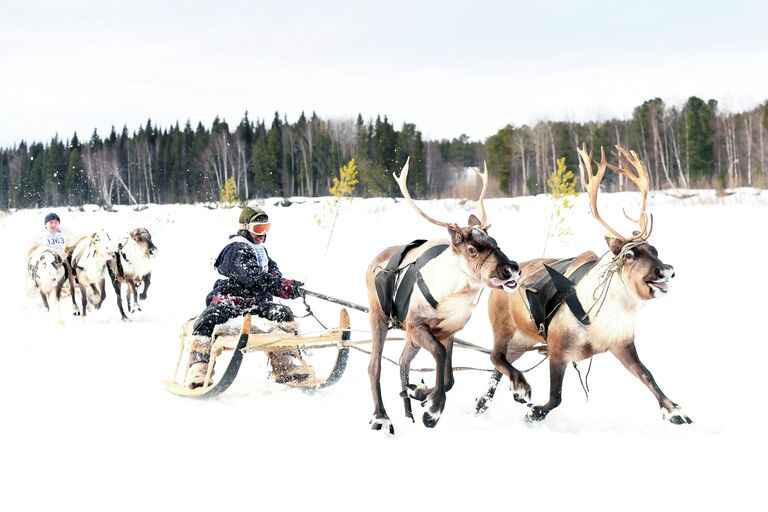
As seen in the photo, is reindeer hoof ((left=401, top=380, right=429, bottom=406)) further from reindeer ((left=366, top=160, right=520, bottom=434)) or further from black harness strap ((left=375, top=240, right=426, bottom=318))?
black harness strap ((left=375, top=240, right=426, bottom=318))

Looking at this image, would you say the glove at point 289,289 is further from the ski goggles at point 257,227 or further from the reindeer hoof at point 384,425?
the reindeer hoof at point 384,425

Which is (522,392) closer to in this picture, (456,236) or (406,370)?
(406,370)

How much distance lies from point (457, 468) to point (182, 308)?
9.13 m

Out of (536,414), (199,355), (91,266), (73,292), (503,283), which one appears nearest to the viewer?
(503,283)

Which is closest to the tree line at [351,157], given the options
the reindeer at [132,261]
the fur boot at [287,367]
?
the reindeer at [132,261]

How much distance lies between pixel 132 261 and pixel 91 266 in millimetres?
571

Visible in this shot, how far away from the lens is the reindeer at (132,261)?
1070 cm

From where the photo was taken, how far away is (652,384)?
4.25 m

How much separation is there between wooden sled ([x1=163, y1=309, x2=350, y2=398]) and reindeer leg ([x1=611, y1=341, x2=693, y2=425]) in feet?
6.19

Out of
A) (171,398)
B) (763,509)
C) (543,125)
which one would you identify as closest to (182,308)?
(171,398)

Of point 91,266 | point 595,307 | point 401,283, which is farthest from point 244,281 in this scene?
point 91,266

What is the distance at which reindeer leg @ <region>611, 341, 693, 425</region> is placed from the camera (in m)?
4.16

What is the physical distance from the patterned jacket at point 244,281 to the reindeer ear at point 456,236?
1.84 metres

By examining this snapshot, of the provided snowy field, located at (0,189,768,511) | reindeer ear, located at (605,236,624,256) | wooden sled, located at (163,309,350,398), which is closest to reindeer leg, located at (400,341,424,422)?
snowy field, located at (0,189,768,511)
